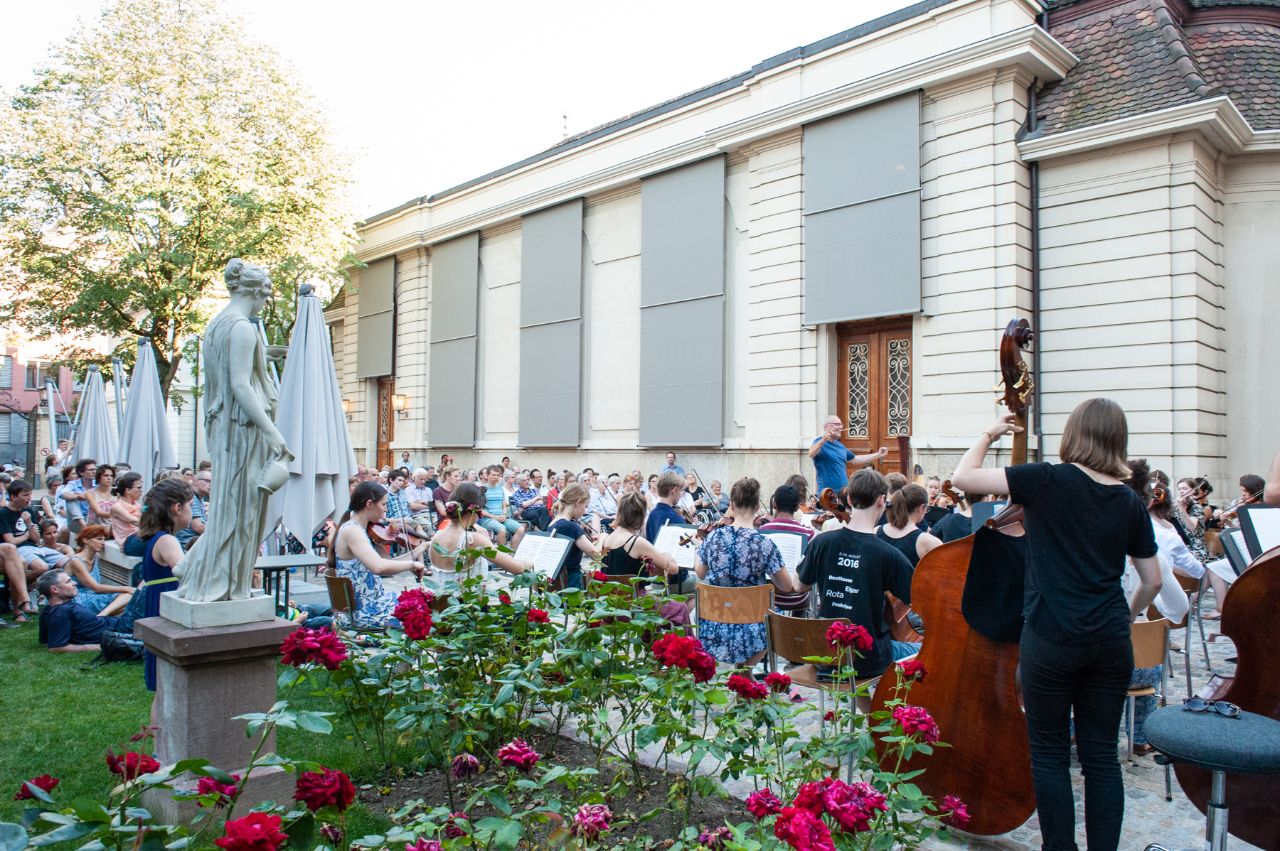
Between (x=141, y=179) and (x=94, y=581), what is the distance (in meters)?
14.8

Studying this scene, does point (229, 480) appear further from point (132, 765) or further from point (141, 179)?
point (141, 179)

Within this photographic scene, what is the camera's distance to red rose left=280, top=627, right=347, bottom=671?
106 inches

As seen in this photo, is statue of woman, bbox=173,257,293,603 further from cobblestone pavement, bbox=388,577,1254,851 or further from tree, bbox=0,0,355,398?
tree, bbox=0,0,355,398

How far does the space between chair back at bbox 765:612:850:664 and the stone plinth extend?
8.67 ft

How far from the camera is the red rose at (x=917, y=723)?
8.66 feet

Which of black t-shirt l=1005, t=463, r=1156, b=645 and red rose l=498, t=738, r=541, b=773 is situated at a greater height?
black t-shirt l=1005, t=463, r=1156, b=645

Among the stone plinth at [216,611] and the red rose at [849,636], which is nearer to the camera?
the red rose at [849,636]

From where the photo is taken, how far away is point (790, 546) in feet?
20.9

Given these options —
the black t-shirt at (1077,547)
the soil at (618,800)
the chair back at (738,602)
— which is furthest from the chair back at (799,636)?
the black t-shirt at (1077,547)

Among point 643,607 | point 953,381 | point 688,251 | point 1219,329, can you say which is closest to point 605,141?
point 688,251

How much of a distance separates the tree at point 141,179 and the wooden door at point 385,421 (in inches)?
208

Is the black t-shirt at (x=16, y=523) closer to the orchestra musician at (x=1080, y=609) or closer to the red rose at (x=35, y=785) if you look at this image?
the red rose at (x=35, y=785)

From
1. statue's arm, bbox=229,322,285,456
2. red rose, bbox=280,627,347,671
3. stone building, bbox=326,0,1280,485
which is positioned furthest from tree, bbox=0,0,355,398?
red rose, bbox=280,627,347,671

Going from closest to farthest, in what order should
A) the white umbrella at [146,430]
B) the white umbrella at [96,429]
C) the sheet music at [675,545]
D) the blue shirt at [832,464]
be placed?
the sheet music at [675,545], the blue shirt at [832,464], the white umbrella at [146,430], the white umbrella at [96,429]
